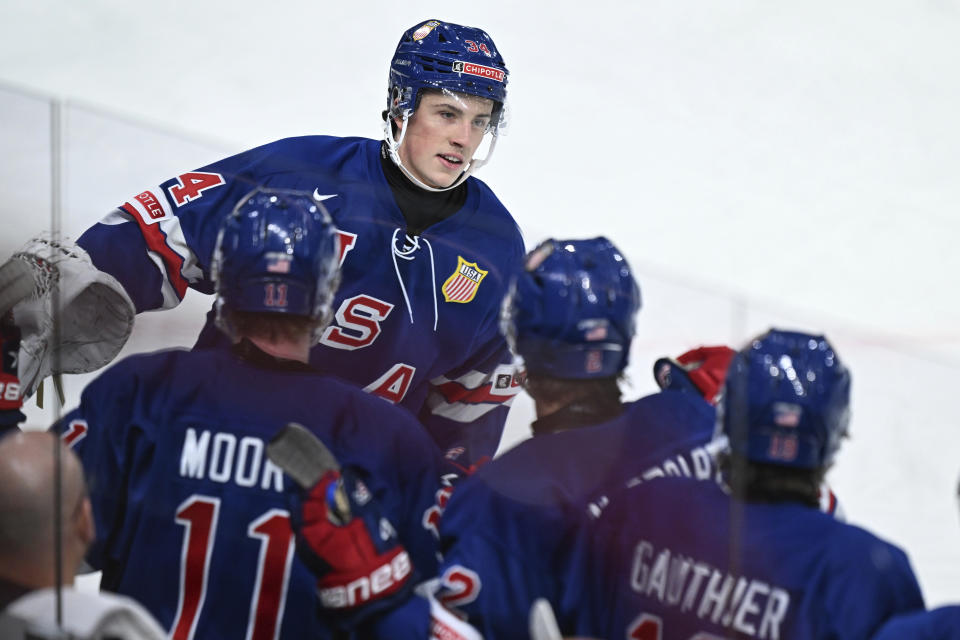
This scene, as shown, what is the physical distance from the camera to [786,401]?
1383 millimetres

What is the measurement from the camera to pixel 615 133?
189 inches

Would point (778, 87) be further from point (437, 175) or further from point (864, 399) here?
point (864, 399)

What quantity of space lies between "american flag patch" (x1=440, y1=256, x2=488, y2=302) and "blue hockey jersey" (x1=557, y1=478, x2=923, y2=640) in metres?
0.70

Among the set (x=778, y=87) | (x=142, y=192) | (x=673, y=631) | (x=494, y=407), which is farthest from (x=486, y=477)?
(x=778, y=87)

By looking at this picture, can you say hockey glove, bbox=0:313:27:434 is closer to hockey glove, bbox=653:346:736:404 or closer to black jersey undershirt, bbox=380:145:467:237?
hockey glove, bbox=653:346:736:404

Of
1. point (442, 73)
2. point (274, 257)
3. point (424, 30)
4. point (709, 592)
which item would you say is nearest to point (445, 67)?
point (442, 73)

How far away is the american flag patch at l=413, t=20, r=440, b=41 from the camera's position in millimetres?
2496

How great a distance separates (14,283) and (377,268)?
0.85 metres

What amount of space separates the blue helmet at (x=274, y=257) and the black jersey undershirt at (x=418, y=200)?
0.70m

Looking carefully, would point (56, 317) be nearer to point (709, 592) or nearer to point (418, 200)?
point (709, 592)

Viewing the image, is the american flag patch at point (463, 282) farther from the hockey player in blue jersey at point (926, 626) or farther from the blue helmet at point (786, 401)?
the hockey player in blue jersey at point (926, 626)

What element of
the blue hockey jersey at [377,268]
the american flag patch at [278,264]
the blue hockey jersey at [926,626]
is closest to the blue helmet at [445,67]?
the blue hockey jersey at [377,268]

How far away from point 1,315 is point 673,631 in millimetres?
853

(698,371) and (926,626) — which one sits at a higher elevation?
(698,371)
